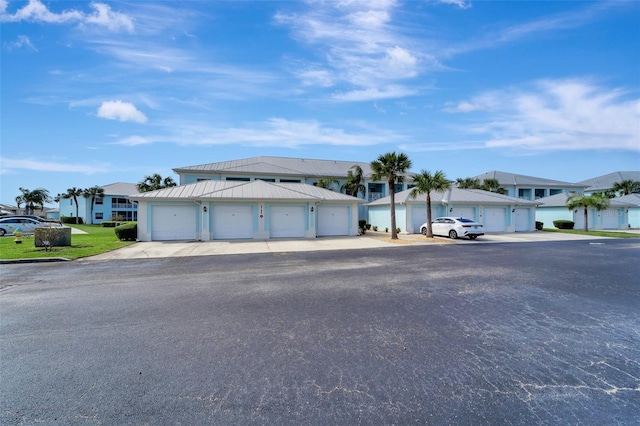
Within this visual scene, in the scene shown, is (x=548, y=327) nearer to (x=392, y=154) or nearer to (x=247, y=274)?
(x=247, y=274)

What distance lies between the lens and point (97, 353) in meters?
3.96

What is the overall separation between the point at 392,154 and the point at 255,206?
35.5 ft

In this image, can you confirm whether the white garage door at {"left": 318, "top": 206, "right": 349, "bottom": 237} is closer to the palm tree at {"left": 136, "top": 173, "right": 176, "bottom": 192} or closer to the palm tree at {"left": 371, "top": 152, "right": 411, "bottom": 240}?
the palm tree at {"left": 371, "top": 152, "right": 411, "bottom": 240}

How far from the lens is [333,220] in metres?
24.9

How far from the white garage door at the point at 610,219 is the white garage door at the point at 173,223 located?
45.6 metres

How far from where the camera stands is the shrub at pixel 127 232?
20234 millimetres

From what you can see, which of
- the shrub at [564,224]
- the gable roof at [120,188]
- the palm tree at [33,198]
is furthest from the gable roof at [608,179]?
the palm tree at [33,198]

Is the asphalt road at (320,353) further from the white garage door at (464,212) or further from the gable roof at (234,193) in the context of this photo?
the white garage door at (464,212)

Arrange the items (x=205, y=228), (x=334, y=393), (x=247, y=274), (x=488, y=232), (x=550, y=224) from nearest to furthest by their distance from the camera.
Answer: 1. (x=334, y=393)
2. (x=247, y=274)
3. (x=205, y=228)
4. (x=488, y=232)
5. (x=550, y=224)

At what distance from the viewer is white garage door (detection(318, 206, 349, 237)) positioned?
24.5 metres

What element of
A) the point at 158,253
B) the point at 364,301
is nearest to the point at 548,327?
the point at 364,301

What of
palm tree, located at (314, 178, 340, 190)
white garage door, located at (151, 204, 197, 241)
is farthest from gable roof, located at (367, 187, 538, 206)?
white garage door, located at (151, 204, 197, 241)

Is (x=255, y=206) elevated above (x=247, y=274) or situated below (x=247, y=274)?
above

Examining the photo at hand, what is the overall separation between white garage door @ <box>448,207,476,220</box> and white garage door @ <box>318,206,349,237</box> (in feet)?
34.2
